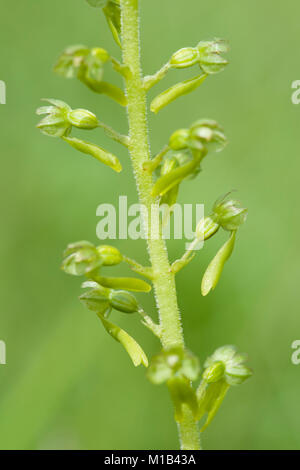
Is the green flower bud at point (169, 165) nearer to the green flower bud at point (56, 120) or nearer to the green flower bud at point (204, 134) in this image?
the green flower bud at point (204, 134)

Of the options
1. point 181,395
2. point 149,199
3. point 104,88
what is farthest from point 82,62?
point 181,395

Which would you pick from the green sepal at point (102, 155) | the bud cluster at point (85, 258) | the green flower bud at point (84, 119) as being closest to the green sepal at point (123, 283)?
the bud cluster at point (85, 258)

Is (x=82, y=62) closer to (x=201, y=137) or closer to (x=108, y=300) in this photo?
(x=201, y=137)

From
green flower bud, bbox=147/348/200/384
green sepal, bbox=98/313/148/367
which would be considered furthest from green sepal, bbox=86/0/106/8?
green flower bud, bbox=147/348/200/384

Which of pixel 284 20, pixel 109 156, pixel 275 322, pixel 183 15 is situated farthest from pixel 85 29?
pixel 109 156

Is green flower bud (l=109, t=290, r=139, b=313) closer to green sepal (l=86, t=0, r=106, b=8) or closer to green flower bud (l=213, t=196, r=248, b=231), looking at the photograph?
green flower bud (l=213, t=196, r=248, b=231)
